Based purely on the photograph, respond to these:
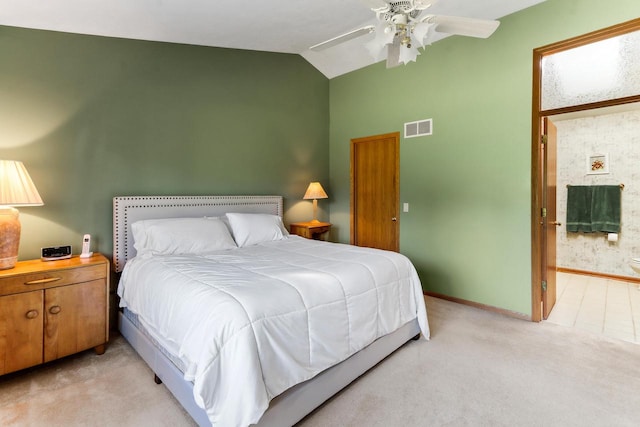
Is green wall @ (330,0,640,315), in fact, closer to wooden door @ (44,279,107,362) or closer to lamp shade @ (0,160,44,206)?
wooden door @ (44,279,107,362)

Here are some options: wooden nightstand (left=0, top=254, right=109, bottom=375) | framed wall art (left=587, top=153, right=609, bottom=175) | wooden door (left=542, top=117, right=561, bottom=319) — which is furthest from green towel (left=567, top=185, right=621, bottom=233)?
wooden nightstand (left=0, top=254, right=109, bottom=375)

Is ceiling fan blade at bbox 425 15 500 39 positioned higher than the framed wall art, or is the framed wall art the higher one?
ceiling fan blade at bbox 425 15 500 39

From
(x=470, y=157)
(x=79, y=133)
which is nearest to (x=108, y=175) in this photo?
(x=79, y=133)

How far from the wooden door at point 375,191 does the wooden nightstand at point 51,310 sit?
3.21 m

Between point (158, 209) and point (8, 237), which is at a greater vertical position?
point (158, 209)

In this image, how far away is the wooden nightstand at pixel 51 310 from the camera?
2.07m

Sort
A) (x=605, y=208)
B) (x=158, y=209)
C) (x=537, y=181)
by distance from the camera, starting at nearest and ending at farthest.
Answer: (x=537, y=181)
(x=158, y=209)
(x=605, y=208)

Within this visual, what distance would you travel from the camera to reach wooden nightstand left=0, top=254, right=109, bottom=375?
2.07 metres

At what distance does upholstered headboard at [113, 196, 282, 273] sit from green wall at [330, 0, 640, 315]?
212cm

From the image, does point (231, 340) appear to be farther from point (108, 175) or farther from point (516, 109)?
point (516, 109)

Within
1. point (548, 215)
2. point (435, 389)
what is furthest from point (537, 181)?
point (435, 389)

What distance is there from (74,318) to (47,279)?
35 cm

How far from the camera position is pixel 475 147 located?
348 centimetres

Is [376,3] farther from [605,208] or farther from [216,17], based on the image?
[605,208]
